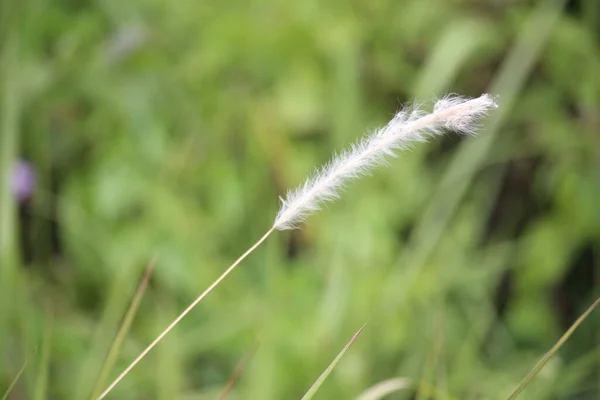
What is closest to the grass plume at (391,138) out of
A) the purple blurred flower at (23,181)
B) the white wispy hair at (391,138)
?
the white wispy hair at (391,138)

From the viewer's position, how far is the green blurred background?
3.89ft

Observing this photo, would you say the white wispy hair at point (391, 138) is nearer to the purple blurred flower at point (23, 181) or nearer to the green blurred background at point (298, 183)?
the green blurred background at point (298, 183)

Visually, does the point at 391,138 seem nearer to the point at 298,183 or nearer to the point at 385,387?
the point at 385,387

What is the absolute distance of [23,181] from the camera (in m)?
1.44

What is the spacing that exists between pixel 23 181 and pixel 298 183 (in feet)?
1.71

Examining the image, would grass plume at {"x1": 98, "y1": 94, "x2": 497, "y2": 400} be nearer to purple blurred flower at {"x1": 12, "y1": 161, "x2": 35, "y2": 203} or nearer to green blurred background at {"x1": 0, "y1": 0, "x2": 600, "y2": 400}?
green blurred background at {"x1": 0, "y1": 0, "x2": 600, "y2": 400}

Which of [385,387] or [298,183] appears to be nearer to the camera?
[385,387]

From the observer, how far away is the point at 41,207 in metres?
1.53

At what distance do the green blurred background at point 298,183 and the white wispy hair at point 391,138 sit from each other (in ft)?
Answer: 1.88

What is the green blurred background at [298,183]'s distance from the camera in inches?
46.7

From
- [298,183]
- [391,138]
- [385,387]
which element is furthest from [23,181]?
[391,138]

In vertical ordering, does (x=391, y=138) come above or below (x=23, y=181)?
above

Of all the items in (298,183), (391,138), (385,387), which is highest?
(391,138)

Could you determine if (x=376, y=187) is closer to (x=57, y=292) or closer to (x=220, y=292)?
(x=220, y=292)
